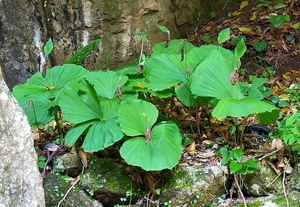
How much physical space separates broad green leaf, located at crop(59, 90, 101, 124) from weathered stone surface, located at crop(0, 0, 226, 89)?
1288 millimetres

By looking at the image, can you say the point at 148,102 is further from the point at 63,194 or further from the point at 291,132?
the point at 291,132

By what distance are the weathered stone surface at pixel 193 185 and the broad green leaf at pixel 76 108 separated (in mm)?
592

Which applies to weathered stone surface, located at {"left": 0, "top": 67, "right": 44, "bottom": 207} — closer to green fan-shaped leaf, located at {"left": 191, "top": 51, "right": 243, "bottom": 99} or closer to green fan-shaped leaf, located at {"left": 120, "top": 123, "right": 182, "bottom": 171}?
green fan-shaped leaf, located at {"left": 120, "top": 123, "right": 182, "bottom": 171}

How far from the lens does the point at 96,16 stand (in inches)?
136

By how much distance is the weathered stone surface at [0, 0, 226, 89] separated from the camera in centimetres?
331

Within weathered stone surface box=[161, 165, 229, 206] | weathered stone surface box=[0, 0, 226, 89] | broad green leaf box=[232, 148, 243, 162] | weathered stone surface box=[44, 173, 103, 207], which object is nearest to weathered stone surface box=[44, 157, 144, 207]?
weathered stone surface box=[44, 173, 103, 207]

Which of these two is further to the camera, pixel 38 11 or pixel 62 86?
pixel 38 11

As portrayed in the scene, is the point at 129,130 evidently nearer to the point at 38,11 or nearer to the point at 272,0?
the point at 38,11

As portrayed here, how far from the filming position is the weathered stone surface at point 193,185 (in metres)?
2.29

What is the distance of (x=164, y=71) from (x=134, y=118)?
396mm

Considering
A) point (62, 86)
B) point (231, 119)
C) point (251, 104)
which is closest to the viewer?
point (251, 104)

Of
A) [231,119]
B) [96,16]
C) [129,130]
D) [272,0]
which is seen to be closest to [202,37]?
[272,0]

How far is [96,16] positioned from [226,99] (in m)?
1.79

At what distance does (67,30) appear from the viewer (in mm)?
3449
